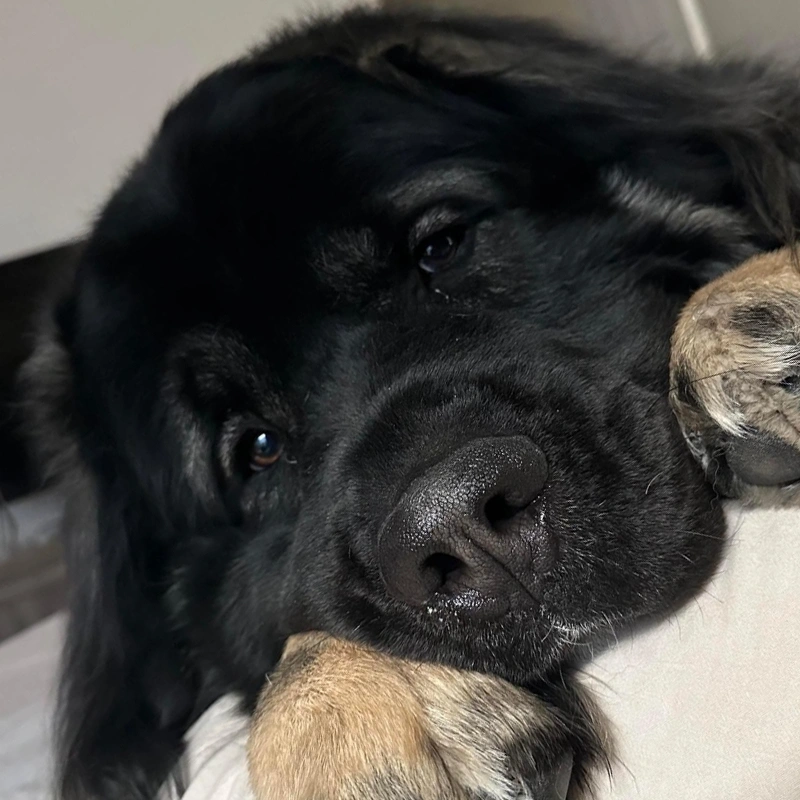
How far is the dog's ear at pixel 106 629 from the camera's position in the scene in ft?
4.33

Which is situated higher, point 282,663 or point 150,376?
point 150,376

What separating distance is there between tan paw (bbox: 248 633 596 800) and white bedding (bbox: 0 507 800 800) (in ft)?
0.23

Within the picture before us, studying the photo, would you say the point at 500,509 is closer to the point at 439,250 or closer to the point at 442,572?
the point at 442,572

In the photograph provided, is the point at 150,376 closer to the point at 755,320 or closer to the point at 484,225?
the point at 484,225

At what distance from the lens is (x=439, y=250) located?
123 cm

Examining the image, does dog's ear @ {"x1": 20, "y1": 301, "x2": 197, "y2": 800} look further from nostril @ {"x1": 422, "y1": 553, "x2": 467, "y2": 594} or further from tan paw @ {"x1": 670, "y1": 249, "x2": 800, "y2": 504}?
tan paw @ {"x1": 670, "y1": 249, "x2": 800, "y2": 504}

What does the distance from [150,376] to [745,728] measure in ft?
3.03

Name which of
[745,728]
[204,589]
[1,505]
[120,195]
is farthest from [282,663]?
[1,505]

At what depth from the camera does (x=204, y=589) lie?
1405mm

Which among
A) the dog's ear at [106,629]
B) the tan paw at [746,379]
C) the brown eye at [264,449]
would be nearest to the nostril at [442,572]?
the tan paw at [746,379]

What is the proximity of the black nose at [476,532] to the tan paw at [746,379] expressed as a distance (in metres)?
0.18

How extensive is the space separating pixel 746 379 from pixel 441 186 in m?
0.53

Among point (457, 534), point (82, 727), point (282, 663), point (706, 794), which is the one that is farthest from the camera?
point (82, 727)

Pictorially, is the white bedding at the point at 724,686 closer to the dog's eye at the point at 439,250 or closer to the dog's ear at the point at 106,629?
the dog's eye at the point at 439,250
